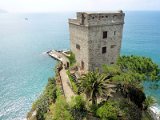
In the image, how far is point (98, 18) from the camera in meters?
31.0

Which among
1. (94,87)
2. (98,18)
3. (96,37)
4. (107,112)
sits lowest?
(107,112)

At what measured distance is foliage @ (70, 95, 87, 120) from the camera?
26.4 metres

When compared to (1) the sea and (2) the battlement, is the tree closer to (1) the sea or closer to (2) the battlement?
(2) the battlement

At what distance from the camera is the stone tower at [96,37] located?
3106 cm

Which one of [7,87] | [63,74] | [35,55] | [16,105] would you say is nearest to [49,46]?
[35,55]

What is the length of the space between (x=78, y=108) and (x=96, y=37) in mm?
12206

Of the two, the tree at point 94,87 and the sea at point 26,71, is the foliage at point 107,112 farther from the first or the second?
the sea at point 26,71

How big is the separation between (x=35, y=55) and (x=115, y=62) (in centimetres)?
5857

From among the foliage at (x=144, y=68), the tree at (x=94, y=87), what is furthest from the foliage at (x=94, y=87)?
the foliage at (x=144, y=68)

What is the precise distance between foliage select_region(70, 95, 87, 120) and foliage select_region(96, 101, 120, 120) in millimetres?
2180

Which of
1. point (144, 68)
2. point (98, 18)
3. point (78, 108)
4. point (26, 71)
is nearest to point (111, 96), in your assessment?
point (78, 108)

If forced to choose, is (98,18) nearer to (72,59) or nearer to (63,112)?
(72,59)

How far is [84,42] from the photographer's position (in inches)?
1277

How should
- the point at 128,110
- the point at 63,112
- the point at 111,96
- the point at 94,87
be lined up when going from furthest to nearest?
1. the point at 111,96
2. the point at 128,110
3. the point at 94,87
4. the point at 63,112
